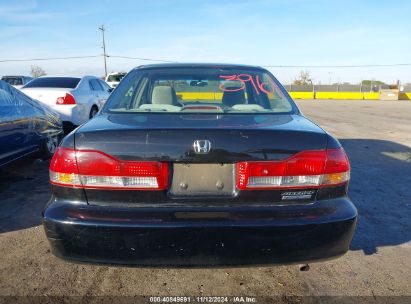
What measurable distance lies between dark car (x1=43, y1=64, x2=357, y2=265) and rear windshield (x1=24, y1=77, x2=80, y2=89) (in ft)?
23.5

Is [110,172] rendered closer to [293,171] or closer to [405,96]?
[293,171]

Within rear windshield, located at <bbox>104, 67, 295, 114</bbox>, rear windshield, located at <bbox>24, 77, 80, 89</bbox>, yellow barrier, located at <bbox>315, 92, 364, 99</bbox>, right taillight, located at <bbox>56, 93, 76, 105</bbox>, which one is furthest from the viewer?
yellow barrier, located at <bbox>315, 92, 364, 99</bbox>

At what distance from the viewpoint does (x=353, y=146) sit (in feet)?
26.3

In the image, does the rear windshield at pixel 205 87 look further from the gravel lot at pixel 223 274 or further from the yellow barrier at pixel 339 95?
the yellow barrier at pixel 339 95

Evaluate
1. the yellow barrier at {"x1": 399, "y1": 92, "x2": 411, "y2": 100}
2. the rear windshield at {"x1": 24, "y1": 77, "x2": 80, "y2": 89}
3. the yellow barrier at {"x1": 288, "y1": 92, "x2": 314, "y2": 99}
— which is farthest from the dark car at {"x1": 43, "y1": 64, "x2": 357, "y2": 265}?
the yellow barrier at {"x1": 399, "y1": 92, "x2": 411, "y2": 100}

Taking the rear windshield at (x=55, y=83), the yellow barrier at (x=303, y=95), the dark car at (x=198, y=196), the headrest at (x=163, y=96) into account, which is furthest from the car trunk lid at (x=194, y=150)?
the yellow barrier at (x=303, y=95)

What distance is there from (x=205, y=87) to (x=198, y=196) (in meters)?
1.72

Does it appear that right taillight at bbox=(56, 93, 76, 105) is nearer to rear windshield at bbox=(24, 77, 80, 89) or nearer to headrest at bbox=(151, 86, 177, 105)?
rear windshield at bbox=(24, 77, 80, 89)

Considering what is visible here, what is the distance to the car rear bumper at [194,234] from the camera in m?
1.98

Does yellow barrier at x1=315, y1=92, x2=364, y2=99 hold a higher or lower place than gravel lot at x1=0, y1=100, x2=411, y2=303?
lower

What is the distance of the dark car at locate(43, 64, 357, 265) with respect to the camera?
78.5 inches

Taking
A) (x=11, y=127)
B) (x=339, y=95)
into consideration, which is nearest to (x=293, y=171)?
(x=11, y=127)

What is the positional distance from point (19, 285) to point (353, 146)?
284 inches

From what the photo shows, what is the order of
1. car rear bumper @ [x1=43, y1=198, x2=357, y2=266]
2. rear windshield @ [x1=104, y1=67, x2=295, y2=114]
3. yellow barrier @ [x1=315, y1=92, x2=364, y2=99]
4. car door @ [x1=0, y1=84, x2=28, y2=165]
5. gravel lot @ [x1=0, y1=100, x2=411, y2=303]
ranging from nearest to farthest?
car rear bumper @ [x1=43, y1=198, x2=357, y2=266], gravel lot @ [x1=0, y1=100, x2=411, y2=303], rear windshield @ [x1=104, y1=67, x2=295, y2=114], car door @ [x1=0, y1=84, x2=28, y2=165], yellow barrier @ [x1=315, y1=92, x2=364, y2=99]
